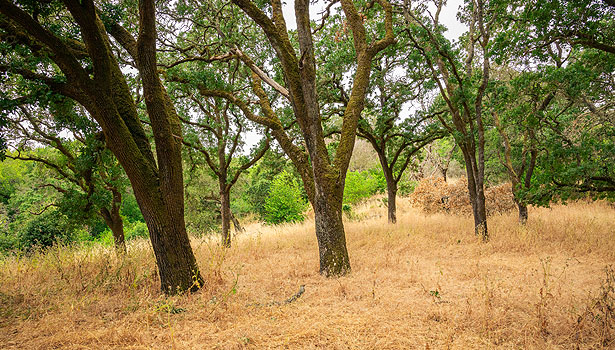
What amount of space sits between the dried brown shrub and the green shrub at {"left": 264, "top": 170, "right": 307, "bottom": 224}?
8625 millimetres

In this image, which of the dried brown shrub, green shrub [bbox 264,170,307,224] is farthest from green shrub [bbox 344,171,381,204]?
the dried brown shrub

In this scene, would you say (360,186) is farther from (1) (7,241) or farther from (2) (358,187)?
(1) (7,241)

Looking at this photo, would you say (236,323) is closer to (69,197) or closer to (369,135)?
(69,197)

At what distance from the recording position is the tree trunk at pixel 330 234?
5.97 meters

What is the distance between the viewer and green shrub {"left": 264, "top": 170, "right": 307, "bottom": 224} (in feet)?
69.9

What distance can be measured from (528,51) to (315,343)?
824 centimetres

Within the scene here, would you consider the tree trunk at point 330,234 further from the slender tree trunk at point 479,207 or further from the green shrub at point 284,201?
the green shrub at point 284,201

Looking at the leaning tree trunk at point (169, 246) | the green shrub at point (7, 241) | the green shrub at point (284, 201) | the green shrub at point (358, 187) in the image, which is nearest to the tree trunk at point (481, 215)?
the leaning tree trunk at point (169, 246)

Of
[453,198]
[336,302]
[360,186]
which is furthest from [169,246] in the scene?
[360,186]

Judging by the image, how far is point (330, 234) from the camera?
601cm

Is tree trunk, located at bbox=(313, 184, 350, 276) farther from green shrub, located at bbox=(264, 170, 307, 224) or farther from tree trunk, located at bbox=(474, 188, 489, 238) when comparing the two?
green shrub, located at bbox=(264, 170, 307, 224)

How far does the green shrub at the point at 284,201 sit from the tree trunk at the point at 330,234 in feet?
49.7

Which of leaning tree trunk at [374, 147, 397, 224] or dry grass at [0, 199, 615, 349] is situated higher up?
leaning tree trunk at [374, 147, 397, 224]

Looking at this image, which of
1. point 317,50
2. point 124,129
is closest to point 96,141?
point 124,129
